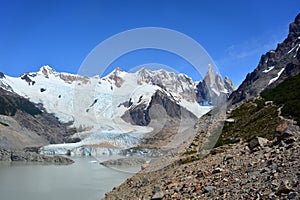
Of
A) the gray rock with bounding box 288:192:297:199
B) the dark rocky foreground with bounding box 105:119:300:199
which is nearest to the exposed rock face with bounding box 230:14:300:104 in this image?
the dark rocky foreground with bounding box 105:119:300:199

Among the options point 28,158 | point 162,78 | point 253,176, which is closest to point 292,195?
point 253,176

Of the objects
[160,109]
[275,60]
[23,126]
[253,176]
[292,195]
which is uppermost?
[275,60]

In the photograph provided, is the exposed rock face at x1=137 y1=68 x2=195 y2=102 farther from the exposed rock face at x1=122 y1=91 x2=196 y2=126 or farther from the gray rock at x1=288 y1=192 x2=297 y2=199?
the gray rock at x1=288 y1=192 x2=297 y2=199

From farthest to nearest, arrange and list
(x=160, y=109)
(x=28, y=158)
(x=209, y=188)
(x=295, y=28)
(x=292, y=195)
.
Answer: (x=295, y=28) → (x=28, y=158) → (x=160, y=109) → (x=209, y=188) → (x=292, y=195)

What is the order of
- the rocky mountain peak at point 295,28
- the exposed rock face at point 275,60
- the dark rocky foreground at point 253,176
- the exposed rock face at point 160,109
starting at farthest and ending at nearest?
the rocky mountain peak at point 295,28
the exposed rock face at point 275,60
the exposed rock face at point 160,109
the dark rocky foreground at point 253,176

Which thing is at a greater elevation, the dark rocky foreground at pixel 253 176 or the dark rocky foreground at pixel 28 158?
the dark rocky foreground at pixel 28 158

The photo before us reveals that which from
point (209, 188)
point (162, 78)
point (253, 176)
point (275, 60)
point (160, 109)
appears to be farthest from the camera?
point (275, 60)

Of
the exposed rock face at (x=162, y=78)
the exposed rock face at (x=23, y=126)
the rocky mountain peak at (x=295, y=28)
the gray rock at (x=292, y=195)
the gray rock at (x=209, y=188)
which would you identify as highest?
the rocky mountain peak at (x=295, y=28)

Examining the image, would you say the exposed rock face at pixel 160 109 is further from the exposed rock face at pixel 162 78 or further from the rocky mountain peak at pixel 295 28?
the rocky mountain peak at pixel 295 28

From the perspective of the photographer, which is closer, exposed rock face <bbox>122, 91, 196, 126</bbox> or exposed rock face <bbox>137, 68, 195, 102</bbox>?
exposed rock face <bbox>137, 68, 195, 102</bbox>

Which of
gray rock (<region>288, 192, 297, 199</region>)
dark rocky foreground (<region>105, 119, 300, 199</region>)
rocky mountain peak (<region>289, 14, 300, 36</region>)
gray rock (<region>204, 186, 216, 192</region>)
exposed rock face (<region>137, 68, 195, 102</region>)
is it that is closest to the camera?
gray rock (<region>288, 192, 297, 199</region>)

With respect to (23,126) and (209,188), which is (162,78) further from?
(23,126)

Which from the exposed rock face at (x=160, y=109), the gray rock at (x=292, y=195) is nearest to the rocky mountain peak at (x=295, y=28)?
the exposed rock face at (x=160, y=109)
